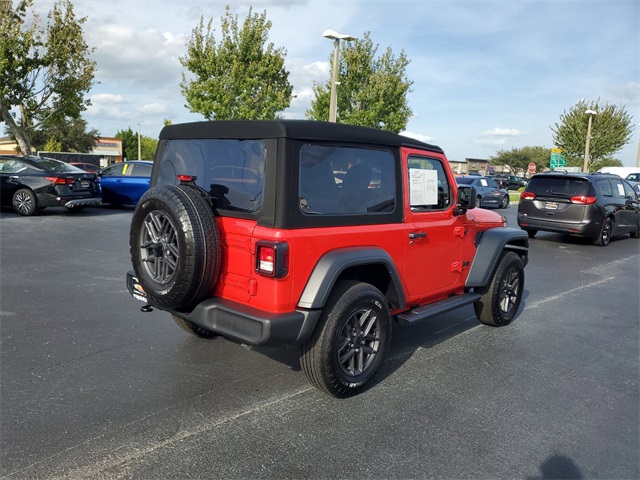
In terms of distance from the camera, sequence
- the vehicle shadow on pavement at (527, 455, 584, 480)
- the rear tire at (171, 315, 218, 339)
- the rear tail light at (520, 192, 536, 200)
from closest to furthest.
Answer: the vehicle shadow on pavement at (527, 455, 584, 480) → the rear tire at (171, 315, 218, 339) → the rear tail light at (520, 192, 536, 200)

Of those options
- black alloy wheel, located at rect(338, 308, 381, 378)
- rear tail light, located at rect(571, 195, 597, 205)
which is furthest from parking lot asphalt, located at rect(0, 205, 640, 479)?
rear tail light, located at rect(571, 195, 597, 205)

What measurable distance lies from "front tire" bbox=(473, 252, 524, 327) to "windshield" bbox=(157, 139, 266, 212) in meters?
2.94

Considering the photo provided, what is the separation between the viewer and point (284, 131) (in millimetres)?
3373

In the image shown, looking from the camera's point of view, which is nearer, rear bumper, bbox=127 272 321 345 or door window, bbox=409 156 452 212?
rear bumper, bbox=127 272 321 345

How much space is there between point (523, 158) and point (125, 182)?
75.1m

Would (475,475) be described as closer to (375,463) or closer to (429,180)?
(375,463)

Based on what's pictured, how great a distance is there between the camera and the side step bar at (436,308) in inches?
168

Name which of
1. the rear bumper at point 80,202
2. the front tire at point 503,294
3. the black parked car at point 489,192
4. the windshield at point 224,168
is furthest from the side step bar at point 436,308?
the black parked car at point 489,192

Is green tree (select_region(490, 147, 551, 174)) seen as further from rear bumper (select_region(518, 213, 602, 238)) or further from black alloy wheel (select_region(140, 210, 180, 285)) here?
black alloy wheel (select_region(140, 210, 180, 285))

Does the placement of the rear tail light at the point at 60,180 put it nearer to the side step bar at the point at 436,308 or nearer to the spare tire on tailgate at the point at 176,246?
the spare tire on tailgate at the point at 176,246

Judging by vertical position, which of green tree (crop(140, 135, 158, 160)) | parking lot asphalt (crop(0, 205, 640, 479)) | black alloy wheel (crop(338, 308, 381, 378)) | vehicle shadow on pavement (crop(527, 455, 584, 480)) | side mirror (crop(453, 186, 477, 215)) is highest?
green tree (crop(140, 135, 158, 160))

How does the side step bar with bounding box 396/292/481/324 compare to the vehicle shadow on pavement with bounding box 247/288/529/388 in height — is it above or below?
above

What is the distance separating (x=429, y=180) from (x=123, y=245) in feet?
22.1

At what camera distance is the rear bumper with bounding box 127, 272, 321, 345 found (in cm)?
328
